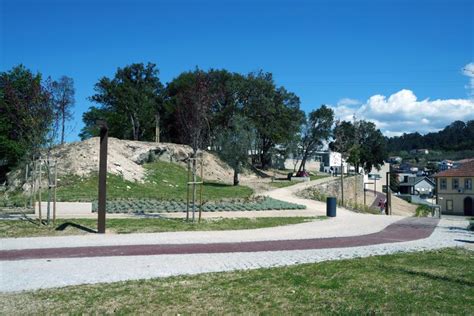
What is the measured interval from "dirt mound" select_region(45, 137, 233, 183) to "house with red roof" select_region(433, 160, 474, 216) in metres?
29.2

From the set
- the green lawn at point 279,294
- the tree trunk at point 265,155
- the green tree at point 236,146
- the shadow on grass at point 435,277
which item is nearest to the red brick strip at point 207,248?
the green lawn at point 279,294

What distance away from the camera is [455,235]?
15.9 m

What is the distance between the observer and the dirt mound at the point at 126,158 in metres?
31.5

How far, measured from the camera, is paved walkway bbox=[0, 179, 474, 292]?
29.0 feet

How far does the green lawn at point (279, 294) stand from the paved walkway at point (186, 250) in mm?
839

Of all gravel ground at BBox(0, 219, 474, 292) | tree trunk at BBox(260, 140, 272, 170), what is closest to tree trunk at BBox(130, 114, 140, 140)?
tree trunk at BBox(260, 140, 272, 170)

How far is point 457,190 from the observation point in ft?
191

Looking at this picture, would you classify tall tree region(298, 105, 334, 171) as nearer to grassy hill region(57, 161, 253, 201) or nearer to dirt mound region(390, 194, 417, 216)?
dirt mound region(390, 194, 417, 216)

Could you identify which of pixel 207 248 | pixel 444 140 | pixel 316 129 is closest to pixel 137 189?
pixel 207 248

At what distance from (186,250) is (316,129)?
59.0m

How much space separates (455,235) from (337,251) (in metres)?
6.35

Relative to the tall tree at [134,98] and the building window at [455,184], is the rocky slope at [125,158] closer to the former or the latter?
the tall tree at [134,98]

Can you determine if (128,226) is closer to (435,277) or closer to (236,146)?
(435,277)

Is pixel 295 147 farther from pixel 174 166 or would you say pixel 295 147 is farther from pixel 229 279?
pixel 229 279
